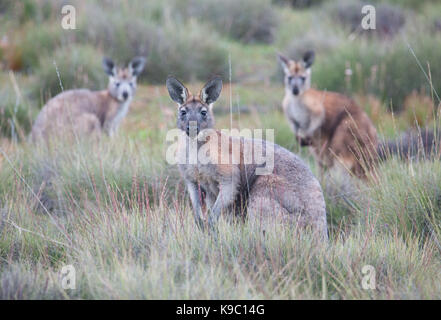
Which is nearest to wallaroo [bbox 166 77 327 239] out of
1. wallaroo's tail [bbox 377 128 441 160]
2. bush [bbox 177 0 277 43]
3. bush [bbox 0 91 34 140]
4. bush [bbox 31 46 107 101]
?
wallaroo's tail [bbox 377 128 441 160]

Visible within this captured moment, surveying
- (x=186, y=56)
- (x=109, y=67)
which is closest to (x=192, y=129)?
(x=109, y=67)

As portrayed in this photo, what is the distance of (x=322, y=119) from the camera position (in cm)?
758

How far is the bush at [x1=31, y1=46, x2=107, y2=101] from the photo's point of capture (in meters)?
9.45

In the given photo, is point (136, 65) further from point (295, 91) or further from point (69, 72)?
point (295, 91)

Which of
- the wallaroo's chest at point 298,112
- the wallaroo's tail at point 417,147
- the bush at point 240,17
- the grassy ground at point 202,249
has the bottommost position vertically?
the grassy ground at point 202,249

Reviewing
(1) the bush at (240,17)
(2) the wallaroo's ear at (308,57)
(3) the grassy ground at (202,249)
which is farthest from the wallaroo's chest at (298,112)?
(1) the bush at (240,17)

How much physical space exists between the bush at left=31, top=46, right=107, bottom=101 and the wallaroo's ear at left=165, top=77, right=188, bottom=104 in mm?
4784

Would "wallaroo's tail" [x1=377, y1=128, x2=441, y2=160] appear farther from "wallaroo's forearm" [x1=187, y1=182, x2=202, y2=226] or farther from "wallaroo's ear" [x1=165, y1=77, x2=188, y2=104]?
"wallaroo's ear" [x1=165, y1=77, x2=188, y2=104]

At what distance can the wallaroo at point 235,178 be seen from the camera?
4488mm

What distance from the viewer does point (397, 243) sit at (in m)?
3.95

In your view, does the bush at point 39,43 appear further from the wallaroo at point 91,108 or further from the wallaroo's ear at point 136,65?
the wallaroo at point 91,108

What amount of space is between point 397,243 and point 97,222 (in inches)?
89.9
